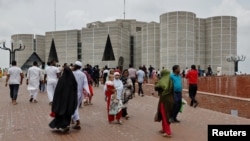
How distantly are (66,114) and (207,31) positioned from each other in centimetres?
5238

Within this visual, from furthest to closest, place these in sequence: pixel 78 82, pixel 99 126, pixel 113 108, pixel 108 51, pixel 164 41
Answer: pixel 164 41, pixel 108 51, pixel 113 108, pixel 99 126, pixel 78 82

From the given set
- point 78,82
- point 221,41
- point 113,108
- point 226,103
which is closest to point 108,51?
point 226,103


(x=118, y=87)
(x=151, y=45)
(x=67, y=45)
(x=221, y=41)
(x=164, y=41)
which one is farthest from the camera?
(x=67, y=45)

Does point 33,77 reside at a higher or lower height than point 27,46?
lower

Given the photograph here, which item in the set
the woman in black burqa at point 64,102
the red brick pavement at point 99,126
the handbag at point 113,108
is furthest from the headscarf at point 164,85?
the woman in black burqa at point 64,102

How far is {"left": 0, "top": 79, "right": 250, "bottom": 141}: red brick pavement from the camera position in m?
7.97

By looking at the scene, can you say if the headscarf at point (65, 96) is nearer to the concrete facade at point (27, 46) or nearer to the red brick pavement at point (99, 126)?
the red brick pavement at point (99, 126)

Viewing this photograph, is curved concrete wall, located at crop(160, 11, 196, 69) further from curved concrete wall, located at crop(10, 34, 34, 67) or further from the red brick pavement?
the red brick pavement

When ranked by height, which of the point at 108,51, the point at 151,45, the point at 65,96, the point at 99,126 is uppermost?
the point at 151,45

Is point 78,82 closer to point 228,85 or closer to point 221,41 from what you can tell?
point 228,85

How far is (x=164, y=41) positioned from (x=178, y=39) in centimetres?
249

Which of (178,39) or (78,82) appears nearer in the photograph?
(78,82)

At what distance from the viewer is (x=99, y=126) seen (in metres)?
9.30

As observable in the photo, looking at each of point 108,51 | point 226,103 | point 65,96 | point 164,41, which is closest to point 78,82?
point 65,96
